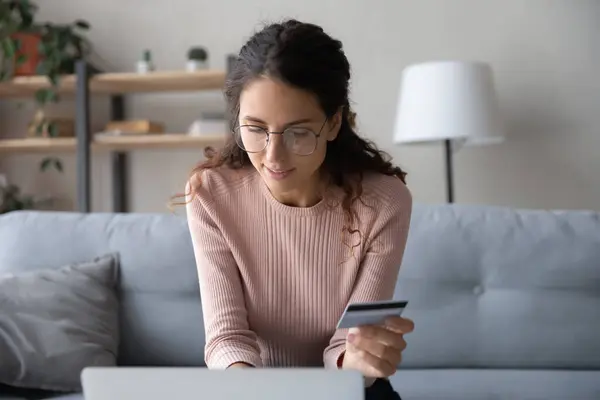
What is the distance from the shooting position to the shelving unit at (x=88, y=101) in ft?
8.86

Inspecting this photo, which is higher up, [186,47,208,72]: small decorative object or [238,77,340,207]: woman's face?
[186,47,208,72]: small decorative object

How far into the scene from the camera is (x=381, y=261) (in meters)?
1.20

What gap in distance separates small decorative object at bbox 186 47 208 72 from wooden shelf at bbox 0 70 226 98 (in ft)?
0.15

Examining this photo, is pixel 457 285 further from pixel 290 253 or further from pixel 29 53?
pixel 29 53

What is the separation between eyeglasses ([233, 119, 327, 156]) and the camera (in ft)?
3.51

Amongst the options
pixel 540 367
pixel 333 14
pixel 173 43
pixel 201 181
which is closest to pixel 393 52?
pixel 333 14

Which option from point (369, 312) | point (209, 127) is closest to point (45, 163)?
point (209, 127)

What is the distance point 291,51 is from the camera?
3.54 feet

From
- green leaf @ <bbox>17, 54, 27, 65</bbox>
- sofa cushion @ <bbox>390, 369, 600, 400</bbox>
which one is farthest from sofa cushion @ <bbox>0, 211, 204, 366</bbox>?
green leaf @ <bbox>17, 54, 27, 65</bbox>

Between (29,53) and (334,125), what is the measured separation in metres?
2.04

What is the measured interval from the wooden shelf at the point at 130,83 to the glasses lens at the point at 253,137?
1.66m

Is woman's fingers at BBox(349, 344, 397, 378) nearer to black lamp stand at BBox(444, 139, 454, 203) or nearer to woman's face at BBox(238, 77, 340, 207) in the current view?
woman's face at BBox(238, 77, 340, 207)

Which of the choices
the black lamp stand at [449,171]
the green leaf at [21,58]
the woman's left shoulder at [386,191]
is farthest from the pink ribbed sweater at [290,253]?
the green leaf at [21,58]

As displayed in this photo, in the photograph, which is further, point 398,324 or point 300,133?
point 300,133
